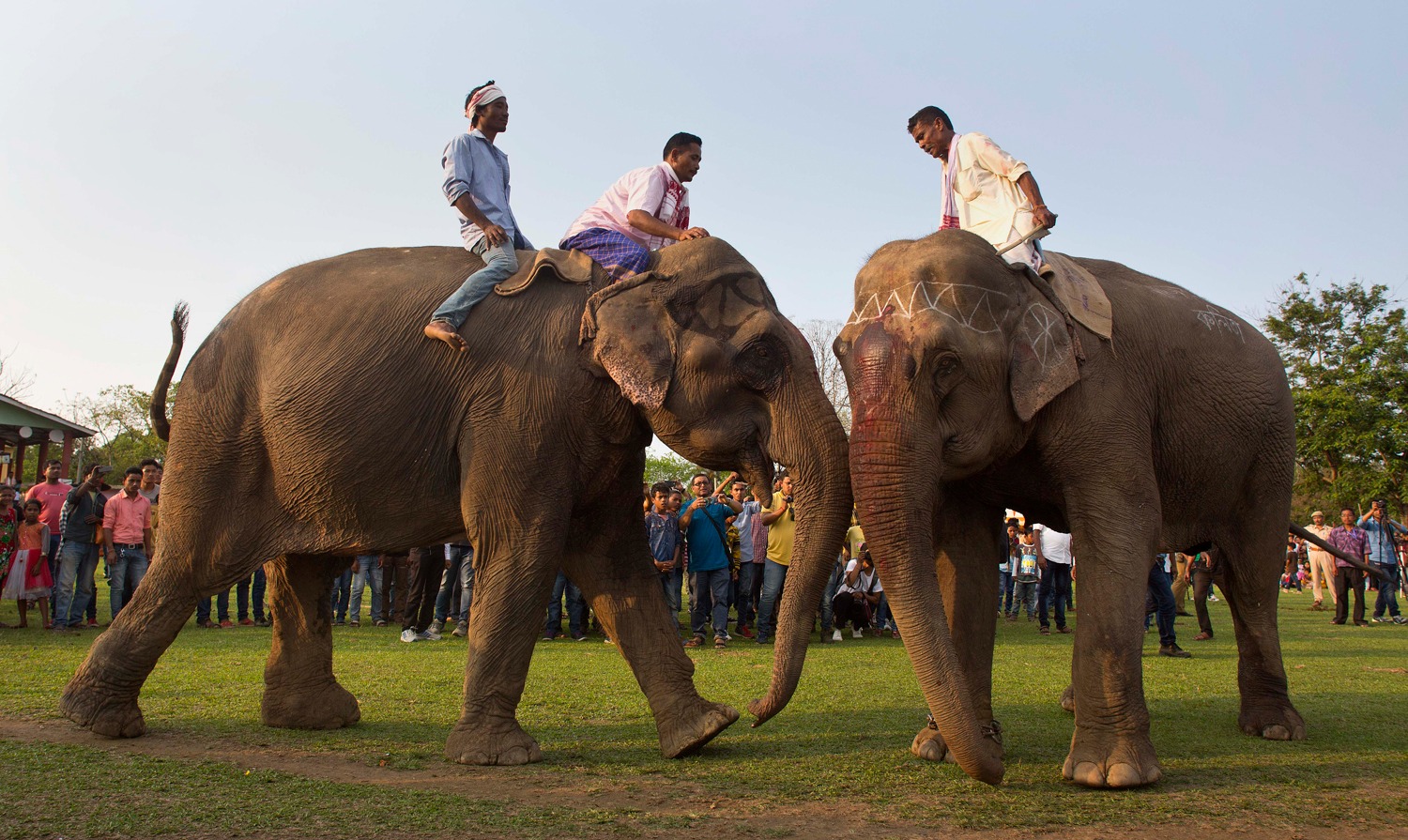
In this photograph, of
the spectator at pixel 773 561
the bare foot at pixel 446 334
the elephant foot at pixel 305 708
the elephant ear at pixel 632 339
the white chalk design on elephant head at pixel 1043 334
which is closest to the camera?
the white chalk design on elephant head at pixel 1043 334

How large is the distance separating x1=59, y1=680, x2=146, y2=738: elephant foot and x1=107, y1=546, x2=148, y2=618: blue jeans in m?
8.37

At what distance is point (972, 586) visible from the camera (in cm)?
641

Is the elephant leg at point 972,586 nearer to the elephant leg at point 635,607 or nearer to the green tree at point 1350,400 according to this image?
the elephant leg at point 635,607

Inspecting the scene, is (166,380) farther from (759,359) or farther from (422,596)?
(422,596)

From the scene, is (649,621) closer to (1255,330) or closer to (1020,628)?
(1255,330)

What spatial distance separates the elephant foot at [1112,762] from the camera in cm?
525

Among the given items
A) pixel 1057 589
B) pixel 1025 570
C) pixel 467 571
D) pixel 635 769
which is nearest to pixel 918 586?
pixel 635 769

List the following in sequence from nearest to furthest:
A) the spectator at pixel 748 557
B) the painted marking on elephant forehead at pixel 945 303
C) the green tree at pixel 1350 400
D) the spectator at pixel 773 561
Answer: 1. the painted marking on elephant forehead at pixel 945 303
2. the spectator at pixel 773 561
3. the spectator at pixel 748 557
4. the green tree at pixel 1350 400

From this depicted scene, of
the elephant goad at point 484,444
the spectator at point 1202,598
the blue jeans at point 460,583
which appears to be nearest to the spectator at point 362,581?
the blue jeans at point 460,583

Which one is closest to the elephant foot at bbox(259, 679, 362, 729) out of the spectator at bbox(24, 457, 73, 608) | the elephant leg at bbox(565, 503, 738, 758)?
the elephant leg at bbox(565, 503, 738, 758)

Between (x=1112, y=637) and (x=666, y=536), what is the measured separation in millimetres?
9151

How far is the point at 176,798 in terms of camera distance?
188 inches

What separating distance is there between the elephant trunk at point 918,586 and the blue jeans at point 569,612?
9266 mm

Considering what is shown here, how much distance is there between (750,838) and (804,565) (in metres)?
1.40
